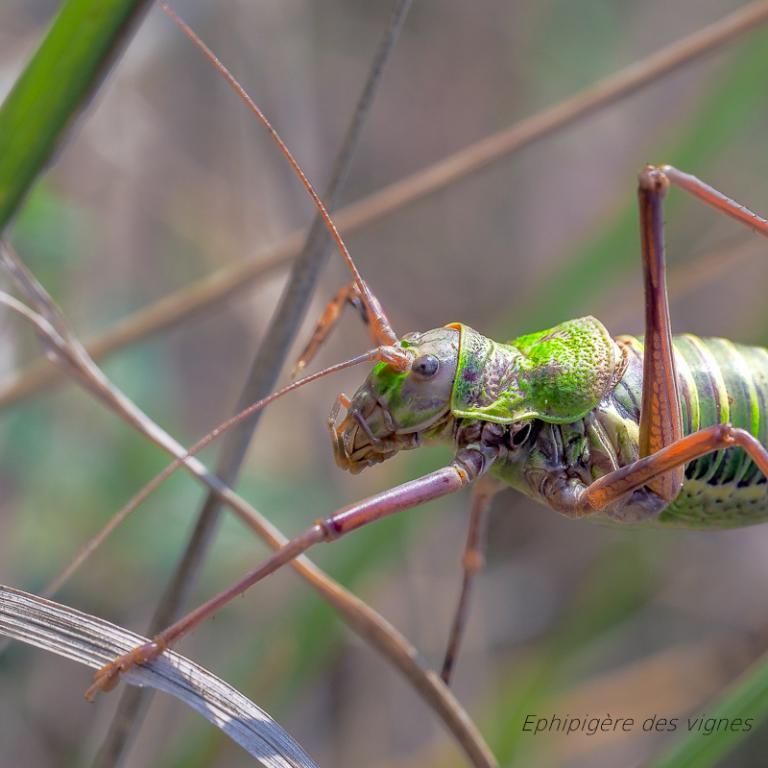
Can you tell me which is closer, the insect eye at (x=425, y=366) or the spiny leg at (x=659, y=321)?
the spiny leg at (x=659, y=321)

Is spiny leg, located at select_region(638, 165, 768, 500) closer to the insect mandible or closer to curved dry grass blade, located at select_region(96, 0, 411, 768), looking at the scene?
the insect mandible

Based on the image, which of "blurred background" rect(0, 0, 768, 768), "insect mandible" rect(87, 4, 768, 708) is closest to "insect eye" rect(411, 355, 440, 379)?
"insect mandible" rect(87, 4, 768, 708)

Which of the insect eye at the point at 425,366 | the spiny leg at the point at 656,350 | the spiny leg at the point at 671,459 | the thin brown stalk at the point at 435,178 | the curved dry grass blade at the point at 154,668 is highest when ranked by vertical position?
the thin brown stalk at the point at 435,178

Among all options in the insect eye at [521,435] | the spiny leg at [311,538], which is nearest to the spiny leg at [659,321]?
the insect eye at [521,435]

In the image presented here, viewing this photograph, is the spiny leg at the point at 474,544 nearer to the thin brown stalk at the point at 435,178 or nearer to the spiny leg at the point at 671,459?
the spiny leg at the point at 671,459

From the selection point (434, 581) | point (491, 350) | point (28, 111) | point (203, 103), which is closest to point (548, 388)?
point (491, 350)

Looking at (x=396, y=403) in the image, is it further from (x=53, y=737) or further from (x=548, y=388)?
(x=53, y=737)

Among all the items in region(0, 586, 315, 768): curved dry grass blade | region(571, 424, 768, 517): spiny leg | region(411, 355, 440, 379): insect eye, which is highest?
region(411, 355, 440, 379): insect eye

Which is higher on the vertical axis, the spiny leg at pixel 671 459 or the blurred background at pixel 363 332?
the blurred background at pixel 363 332
